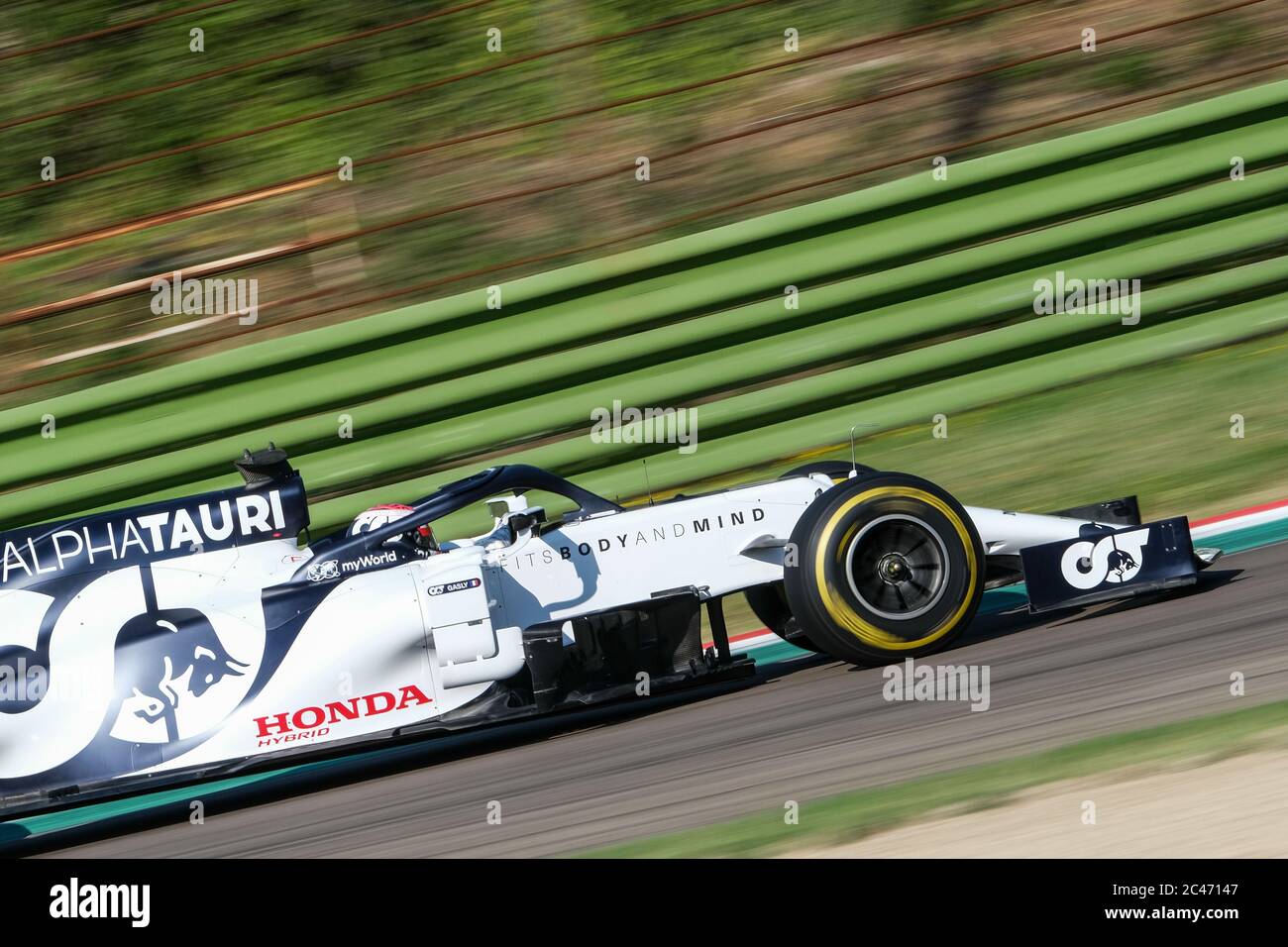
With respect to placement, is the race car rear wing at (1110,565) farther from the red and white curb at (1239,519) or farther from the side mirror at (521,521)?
the side mirror at (521,521)

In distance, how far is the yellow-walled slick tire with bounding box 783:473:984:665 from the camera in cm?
575

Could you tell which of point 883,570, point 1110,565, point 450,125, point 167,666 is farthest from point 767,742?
point 450,125

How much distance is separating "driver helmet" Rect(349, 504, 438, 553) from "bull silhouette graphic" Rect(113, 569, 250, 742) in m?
0.77

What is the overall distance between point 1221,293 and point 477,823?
19.8ft

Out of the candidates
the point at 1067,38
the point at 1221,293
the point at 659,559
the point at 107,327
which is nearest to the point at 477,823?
the point at 659,559

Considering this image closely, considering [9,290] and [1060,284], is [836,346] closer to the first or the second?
[1060,284]

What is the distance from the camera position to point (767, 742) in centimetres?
536

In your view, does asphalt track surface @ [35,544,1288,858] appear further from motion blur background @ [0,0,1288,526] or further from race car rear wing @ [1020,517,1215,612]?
motion blur background @ [0,0,1288,526]

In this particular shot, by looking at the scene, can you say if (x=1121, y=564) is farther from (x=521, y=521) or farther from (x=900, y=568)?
(x=521, y=521)

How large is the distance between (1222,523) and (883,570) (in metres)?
2.52

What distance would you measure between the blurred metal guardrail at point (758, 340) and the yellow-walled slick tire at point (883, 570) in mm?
2709

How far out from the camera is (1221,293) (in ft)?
28.5

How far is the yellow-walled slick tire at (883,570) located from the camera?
5.75 metres

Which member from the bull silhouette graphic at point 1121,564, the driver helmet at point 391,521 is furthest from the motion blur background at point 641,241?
the driver helmet at point 391,521
